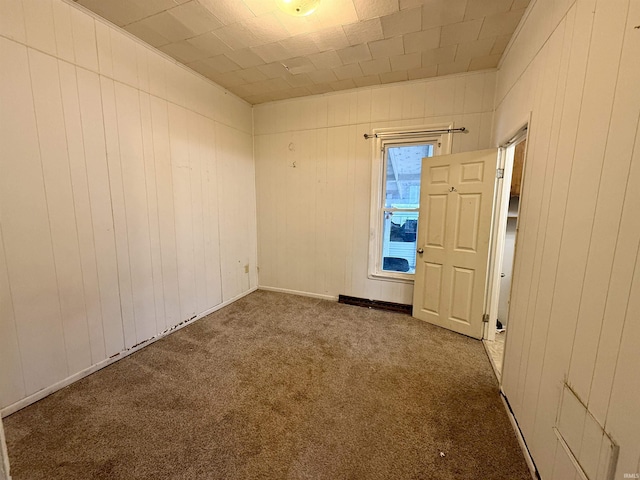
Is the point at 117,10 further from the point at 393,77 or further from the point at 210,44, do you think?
the point at 393,77

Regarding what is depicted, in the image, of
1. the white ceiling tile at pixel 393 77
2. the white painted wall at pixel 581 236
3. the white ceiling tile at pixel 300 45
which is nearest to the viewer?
the white painted wall at pixel 581 236

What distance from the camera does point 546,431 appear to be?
1.26 metres

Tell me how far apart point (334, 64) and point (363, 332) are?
2.82m

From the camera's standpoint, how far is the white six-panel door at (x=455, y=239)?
260cm

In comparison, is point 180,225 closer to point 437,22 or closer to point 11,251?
point 11,251

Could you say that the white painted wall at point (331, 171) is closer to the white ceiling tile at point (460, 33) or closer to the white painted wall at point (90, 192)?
the white ceiling tile at point (460, 33)

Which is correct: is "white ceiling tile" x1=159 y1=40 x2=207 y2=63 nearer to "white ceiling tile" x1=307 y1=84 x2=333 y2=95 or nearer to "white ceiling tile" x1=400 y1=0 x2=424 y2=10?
"white ceiling tile" x1=307 y1=84 x2=333 y2=95

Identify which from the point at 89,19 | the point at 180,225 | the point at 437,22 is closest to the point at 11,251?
the point at 180,225

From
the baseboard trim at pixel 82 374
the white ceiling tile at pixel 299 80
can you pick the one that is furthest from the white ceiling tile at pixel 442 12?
the baseboard trim at pixel 82 374

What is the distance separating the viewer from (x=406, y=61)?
104 inches

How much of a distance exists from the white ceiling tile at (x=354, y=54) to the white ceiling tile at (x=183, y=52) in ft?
4.36

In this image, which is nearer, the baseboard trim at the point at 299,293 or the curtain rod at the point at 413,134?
the curtain rod at the point at 413,134

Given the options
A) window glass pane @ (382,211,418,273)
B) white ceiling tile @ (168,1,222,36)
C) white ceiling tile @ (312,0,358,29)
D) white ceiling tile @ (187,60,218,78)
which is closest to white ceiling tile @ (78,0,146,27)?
white ceiling tile @ (168,1,222,36)

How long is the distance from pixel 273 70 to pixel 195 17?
947 mm
